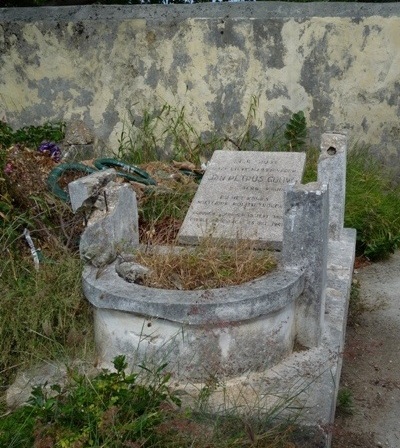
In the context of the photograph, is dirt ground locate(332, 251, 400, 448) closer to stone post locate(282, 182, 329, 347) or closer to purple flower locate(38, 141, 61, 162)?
stone post locate(282, 182, 329, 347)

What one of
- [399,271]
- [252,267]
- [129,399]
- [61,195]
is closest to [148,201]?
[61,195]

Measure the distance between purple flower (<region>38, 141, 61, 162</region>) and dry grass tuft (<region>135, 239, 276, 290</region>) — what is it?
2.89 metres

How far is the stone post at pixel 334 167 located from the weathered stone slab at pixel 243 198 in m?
0.24

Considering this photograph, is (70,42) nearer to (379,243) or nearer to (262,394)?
(379,243)

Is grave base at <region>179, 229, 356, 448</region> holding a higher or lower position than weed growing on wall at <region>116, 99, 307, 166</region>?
lower

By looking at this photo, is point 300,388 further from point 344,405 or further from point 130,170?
point 130,170

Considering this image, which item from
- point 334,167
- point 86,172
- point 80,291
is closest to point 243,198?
point 334,167

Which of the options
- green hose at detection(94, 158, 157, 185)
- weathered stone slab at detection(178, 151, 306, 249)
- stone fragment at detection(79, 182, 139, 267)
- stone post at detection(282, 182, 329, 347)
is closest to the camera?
stone post at detection(282, 182, 329, 347)

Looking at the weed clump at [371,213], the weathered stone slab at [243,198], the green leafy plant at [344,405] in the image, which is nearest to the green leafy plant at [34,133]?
the weathered stone slab at [243,198]

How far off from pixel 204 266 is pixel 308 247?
559 millimetres

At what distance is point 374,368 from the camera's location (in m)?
4.54

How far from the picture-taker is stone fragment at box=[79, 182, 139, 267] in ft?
13.1

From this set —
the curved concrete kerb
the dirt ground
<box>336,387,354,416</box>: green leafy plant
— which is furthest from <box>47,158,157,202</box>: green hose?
<box>336,387,354,416</box>: green leafy plant

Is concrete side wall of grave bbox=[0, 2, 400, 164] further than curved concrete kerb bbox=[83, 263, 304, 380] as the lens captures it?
Yes
